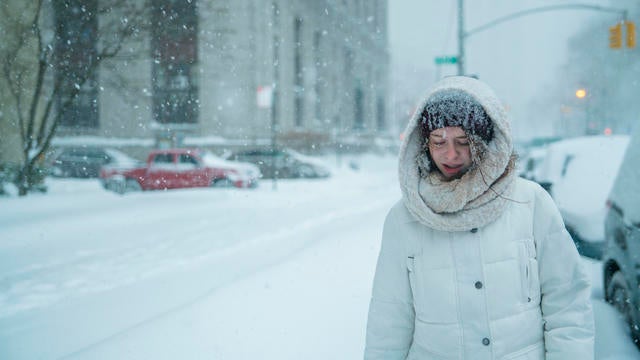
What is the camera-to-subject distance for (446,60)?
9.58 m

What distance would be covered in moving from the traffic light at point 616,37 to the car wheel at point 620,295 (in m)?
10.1

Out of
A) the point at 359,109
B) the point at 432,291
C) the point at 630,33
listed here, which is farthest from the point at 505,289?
the point at 359,109

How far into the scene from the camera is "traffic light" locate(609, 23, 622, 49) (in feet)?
38.2

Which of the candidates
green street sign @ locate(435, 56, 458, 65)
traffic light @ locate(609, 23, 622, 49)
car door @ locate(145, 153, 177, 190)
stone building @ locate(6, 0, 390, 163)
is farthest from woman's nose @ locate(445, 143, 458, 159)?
car door @ locate(145, 153, 177, 190)

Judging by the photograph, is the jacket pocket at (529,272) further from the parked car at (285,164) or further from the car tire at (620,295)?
the parked car at (285,164)

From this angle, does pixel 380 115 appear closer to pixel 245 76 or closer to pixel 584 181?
pixel 245 76

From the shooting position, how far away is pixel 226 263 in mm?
6922

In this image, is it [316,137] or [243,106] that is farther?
[316,137]

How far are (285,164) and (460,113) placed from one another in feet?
67.6

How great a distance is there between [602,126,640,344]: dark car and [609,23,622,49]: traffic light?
31.8ft

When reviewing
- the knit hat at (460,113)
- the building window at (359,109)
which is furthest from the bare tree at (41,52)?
the building window at (359,109)

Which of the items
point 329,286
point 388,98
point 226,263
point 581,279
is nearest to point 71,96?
point 226,263

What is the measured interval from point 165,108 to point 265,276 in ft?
59.1

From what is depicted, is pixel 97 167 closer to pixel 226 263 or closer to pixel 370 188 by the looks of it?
pixel 370 188
